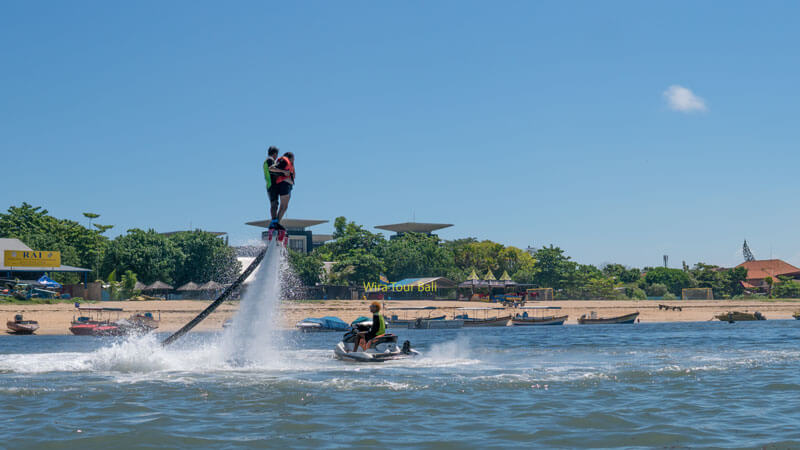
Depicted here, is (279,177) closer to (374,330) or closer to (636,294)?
(374,330)

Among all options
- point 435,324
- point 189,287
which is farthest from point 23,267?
point 435,324

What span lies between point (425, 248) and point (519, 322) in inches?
1869

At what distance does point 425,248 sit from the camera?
114562 mm

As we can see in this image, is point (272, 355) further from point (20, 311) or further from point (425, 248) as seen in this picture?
point (425, 248)

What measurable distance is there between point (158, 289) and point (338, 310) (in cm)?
2161

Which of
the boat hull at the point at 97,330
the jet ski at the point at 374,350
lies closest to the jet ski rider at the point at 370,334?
the jet ski at the point at 374,350

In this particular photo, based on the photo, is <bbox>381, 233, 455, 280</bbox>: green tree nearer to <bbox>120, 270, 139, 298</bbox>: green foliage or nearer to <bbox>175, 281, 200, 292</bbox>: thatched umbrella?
<bbox>175, 281, 200, 292</bbox>: thatched umbrella

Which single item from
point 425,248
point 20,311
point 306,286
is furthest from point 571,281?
point 20,311

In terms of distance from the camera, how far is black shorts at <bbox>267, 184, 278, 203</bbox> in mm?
15734

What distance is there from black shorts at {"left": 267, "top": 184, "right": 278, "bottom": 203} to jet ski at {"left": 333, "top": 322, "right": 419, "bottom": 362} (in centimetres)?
867

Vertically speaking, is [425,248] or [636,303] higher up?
[425,248]

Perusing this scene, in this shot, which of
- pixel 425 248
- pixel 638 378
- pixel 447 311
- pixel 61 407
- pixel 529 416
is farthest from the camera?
pixel 425 248

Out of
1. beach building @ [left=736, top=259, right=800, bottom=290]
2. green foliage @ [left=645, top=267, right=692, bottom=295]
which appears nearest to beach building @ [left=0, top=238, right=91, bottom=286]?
green foliage @ [left=645, top=267, right=692, bottom=295]

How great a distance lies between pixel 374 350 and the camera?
76.6 feet
